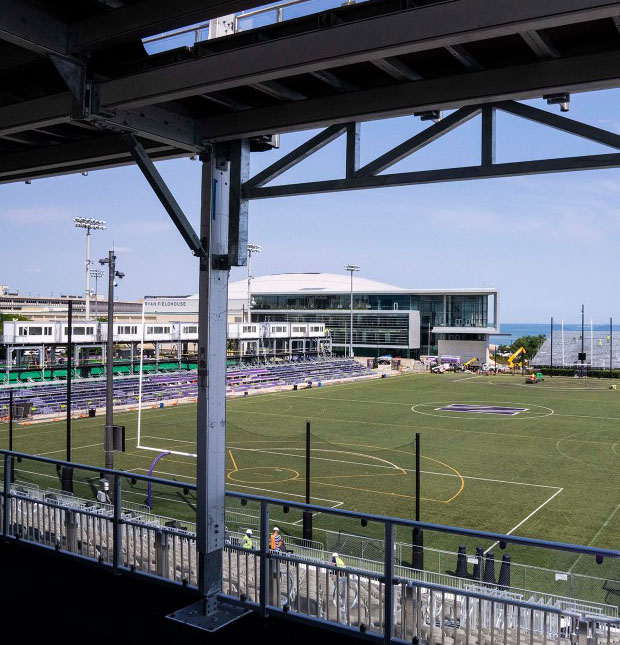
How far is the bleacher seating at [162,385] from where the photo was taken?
3841cm

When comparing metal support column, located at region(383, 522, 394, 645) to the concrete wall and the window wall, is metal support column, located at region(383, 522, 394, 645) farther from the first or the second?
the window wall

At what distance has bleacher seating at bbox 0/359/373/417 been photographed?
1512 inches

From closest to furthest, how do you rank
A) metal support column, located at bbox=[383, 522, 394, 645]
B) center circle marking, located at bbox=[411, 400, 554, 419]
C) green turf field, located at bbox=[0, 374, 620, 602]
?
metal support column, located at bbox=[383, 522, 394, 645] → green turf field, located at bbox=[0, 374, 620, 602] → center circle marking, located at bbox=[411, 400, 554, 419]

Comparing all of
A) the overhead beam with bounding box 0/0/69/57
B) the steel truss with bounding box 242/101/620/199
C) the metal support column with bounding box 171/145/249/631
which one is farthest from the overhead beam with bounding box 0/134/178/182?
the overhead beam with bounding box 0/0/69/57

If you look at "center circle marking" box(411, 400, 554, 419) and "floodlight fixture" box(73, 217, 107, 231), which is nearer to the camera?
"center circle marking" box(411, 400, 554, 419)

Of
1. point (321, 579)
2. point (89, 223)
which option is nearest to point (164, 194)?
point (321, 579)

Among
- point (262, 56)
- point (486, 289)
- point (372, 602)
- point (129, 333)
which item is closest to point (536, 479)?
point (372, 602)

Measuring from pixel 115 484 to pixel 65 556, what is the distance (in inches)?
38.3

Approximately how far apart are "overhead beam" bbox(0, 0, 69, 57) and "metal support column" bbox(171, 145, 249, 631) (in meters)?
1.61

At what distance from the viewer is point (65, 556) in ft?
22.6

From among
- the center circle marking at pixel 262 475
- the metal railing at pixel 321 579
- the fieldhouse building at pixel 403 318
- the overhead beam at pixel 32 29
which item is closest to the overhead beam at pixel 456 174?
the overhead beam at pixel 32 29

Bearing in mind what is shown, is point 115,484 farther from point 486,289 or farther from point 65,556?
point 486,289

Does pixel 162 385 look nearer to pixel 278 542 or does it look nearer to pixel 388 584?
pixel 278 542

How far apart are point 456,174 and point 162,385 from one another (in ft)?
145
